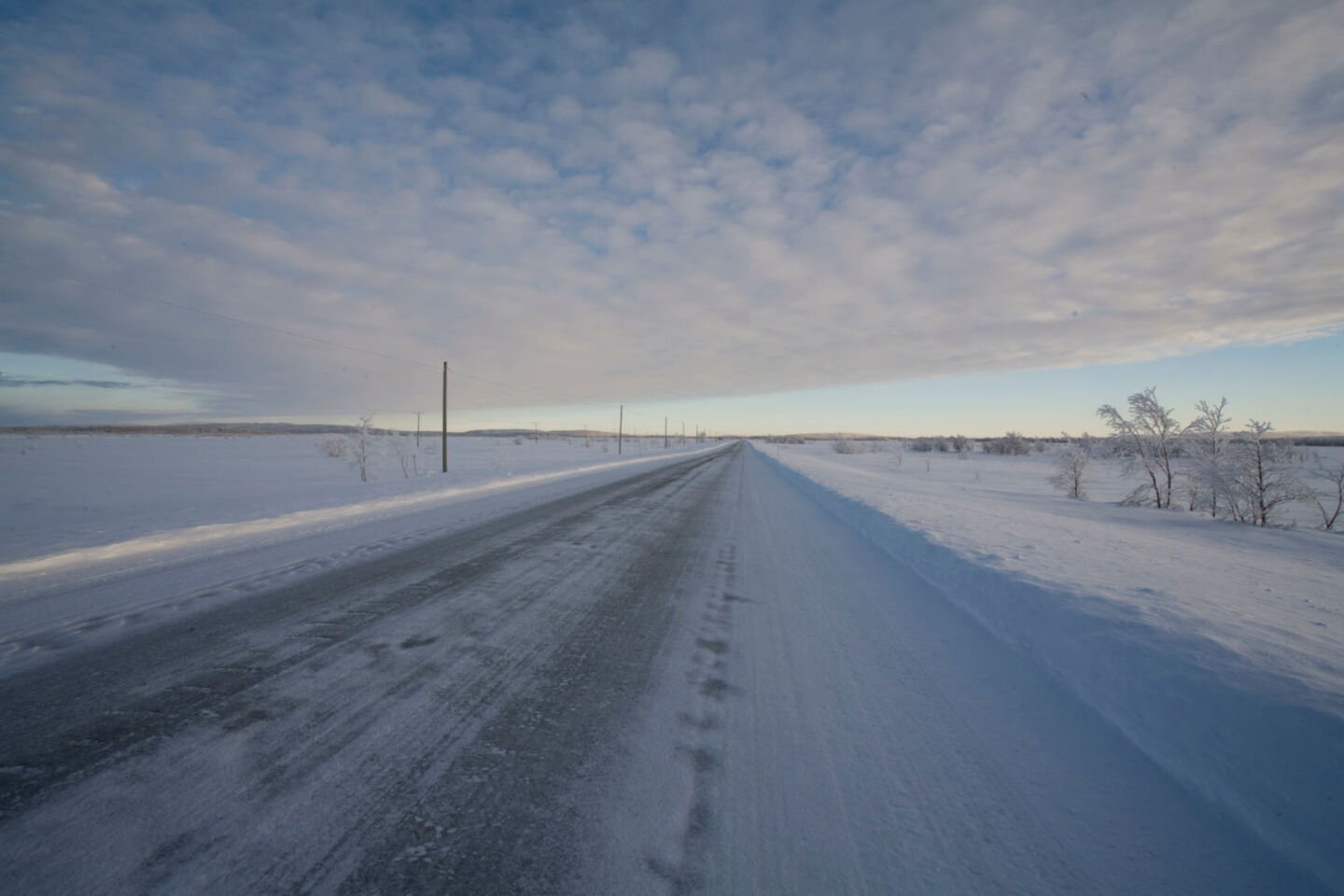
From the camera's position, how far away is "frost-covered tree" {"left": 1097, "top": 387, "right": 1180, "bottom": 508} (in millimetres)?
14195

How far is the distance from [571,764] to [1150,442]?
61.2 feet

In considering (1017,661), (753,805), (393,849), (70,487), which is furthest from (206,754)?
(70,487)

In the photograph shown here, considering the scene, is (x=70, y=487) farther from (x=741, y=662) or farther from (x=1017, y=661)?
(x=1017, y=661)

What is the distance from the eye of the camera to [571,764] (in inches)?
93.4

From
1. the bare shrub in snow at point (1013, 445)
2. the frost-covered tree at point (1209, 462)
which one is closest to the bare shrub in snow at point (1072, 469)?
the frost-covered tree at point (1209, 462)

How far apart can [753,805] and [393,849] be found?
137 cm

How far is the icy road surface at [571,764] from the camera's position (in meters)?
1.81

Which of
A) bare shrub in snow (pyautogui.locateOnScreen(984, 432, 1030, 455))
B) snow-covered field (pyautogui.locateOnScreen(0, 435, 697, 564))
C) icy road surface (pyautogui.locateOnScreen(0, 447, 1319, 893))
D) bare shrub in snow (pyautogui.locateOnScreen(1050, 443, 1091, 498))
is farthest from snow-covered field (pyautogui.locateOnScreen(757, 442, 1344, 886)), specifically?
bare shrub in snow (pyautogui.locateOnScreen(984, 432, 1030, 455))

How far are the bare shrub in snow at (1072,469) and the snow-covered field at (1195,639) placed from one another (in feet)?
36.2

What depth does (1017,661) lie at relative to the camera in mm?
3764

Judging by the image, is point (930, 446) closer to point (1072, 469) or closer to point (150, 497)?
point (1072, 469)

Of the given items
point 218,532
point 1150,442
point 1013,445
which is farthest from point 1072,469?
point 1013,445

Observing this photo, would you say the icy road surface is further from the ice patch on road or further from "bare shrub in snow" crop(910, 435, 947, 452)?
"bare shrub in snow" crop(910, 435, 947, 452)

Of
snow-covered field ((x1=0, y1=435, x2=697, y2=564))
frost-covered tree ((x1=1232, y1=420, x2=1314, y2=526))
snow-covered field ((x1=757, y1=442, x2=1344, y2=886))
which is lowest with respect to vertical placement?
snow-covered field ((x1=0, y1=435, x2=697, y2=564))
